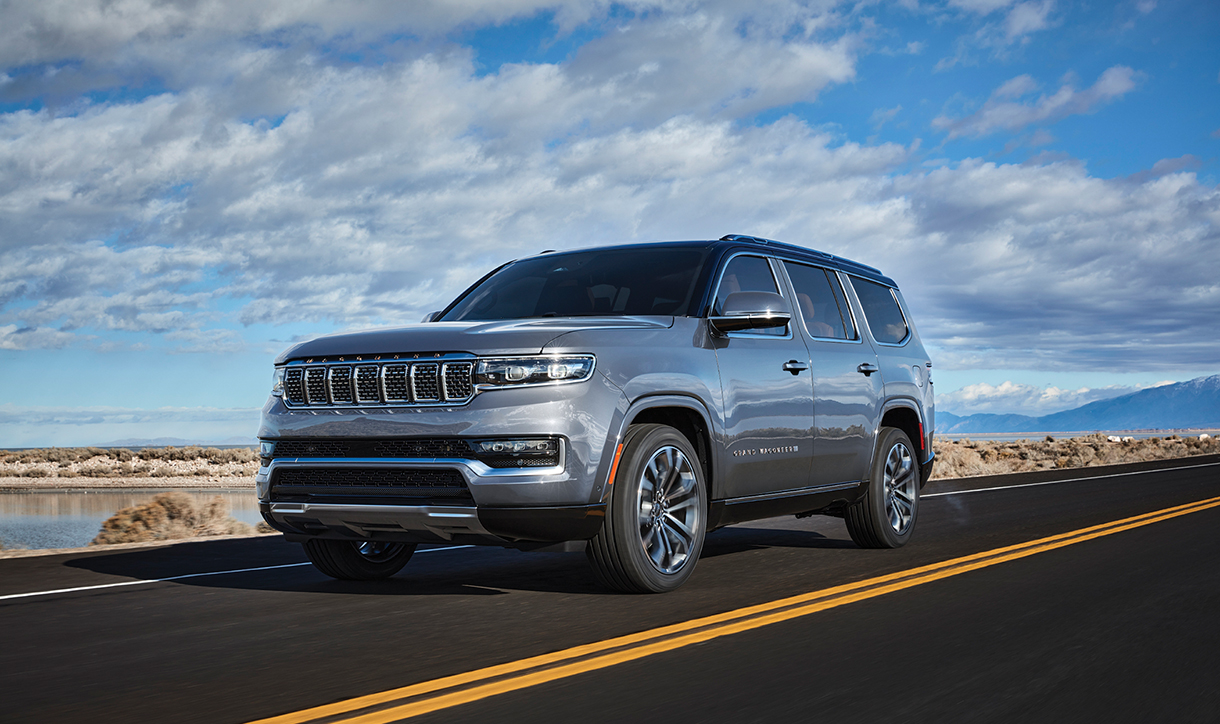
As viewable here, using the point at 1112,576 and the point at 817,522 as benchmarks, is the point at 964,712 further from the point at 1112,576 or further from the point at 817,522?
the point at 817,522

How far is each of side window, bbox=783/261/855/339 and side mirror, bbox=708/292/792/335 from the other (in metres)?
1.26

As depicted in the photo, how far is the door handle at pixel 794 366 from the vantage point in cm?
773

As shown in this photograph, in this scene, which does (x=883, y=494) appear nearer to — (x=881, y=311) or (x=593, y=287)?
(x=881, y=311)

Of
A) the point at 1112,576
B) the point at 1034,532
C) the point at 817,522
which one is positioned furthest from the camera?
the point at 817,522

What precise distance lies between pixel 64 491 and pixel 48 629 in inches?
1729

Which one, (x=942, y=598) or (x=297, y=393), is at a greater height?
(x=297, y=393)

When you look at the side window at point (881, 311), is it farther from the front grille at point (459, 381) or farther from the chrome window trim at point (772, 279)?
the front grille at point (459, 381)

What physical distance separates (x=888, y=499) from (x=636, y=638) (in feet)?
14.4

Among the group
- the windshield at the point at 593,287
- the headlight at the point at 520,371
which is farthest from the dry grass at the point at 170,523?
the headlight at the point at 520,371

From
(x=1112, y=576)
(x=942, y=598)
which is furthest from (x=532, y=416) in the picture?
(x=1112, y=576)

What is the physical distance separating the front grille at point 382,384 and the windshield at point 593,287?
153 cm

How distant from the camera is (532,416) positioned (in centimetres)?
592

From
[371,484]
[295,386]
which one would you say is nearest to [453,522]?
[371,484]

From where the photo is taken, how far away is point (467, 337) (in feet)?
20.2
